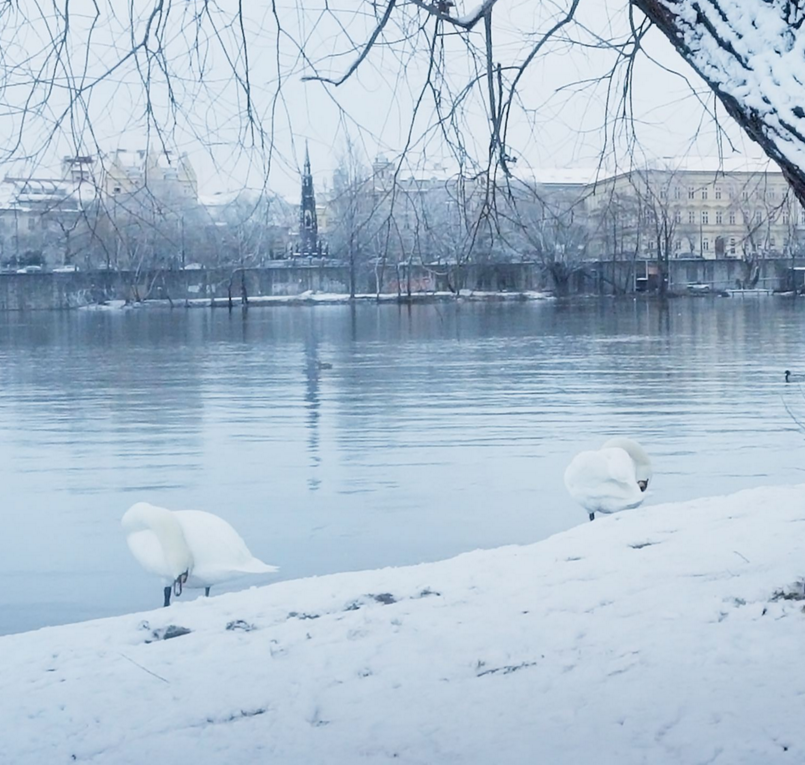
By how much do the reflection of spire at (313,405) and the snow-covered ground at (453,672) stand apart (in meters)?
5.78

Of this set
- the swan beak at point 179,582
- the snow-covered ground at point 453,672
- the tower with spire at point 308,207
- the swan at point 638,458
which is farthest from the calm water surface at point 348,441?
the snow-covered ground at point 453,672

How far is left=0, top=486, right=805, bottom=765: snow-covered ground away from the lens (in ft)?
11.6

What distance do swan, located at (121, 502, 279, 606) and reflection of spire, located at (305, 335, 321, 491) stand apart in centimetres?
398

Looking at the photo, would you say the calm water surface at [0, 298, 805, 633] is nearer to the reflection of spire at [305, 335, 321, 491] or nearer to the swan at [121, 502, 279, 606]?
the reflection of spire at [305, 335, 321, 491]

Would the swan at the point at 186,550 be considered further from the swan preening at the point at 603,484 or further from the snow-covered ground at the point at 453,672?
the swan preening at the point at 603,484

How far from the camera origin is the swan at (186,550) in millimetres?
6914

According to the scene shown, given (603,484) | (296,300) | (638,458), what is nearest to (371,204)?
(603,484)

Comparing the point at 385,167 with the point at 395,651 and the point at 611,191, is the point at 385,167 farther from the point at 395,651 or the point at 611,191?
the point at 395,651

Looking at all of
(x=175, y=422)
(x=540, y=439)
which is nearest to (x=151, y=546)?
(x=540, y=439)

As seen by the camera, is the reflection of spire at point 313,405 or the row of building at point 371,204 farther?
the reflection of spire at point 313,405

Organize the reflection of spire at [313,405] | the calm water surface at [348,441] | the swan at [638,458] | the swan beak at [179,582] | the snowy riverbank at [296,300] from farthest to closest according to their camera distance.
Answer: the snowy riverbank at [296,300] < the reflection of spire at [313,405] < the swan at [638,458] < the calm water surface at [348,441] < the swan beak at [179,582]

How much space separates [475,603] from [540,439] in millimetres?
8748

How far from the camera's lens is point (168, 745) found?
3.70 meters

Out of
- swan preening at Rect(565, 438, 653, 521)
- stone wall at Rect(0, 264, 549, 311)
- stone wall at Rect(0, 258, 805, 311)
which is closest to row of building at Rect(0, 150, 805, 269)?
swan preening at Rect(565, 438, 653, 521)
